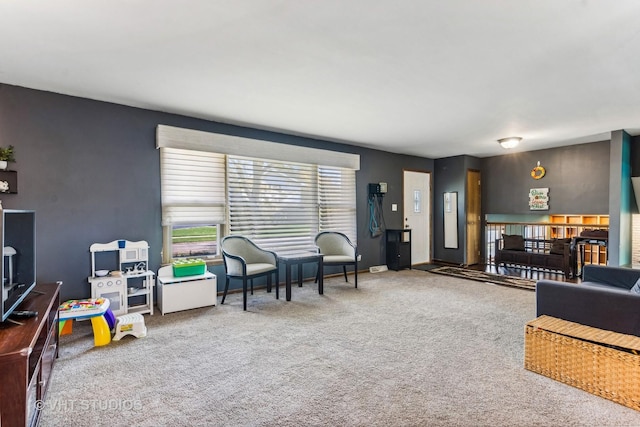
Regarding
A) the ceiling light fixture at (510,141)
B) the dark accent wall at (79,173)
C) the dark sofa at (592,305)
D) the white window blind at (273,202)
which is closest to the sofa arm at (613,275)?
the dark sofa at (592,305)

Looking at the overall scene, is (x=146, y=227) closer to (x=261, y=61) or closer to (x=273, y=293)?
(x=273, y=293)

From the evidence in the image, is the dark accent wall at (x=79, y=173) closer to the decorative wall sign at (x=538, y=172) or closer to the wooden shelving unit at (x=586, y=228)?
the decorative wall sign at (x=538, y=172)

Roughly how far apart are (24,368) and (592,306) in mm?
3498

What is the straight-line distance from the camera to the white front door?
717 centimetres

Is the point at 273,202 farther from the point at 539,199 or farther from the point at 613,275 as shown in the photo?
the point at 539,199

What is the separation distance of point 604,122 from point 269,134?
4770 mm

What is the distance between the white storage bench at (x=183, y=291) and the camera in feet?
12.5

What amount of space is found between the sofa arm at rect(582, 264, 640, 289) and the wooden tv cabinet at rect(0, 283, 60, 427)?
452 cm

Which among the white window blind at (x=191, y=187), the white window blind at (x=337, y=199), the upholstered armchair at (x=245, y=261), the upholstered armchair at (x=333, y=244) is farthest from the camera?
the white window blind at (x=337, y=199)

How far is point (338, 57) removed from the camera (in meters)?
2.71

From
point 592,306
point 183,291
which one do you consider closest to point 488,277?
point 592,306

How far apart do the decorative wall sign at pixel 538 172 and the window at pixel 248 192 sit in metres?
3.69

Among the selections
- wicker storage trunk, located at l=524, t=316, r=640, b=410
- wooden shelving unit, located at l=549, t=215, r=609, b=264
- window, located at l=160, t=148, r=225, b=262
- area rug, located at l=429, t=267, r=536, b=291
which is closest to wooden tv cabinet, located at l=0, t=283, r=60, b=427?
window, located at l=160, t=148, r=225, b=262

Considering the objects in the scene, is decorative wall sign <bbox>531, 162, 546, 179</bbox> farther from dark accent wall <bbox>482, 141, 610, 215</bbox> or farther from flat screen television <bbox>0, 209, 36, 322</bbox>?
flat screen television <bbox>0, 209, 36, 322</bbox>
